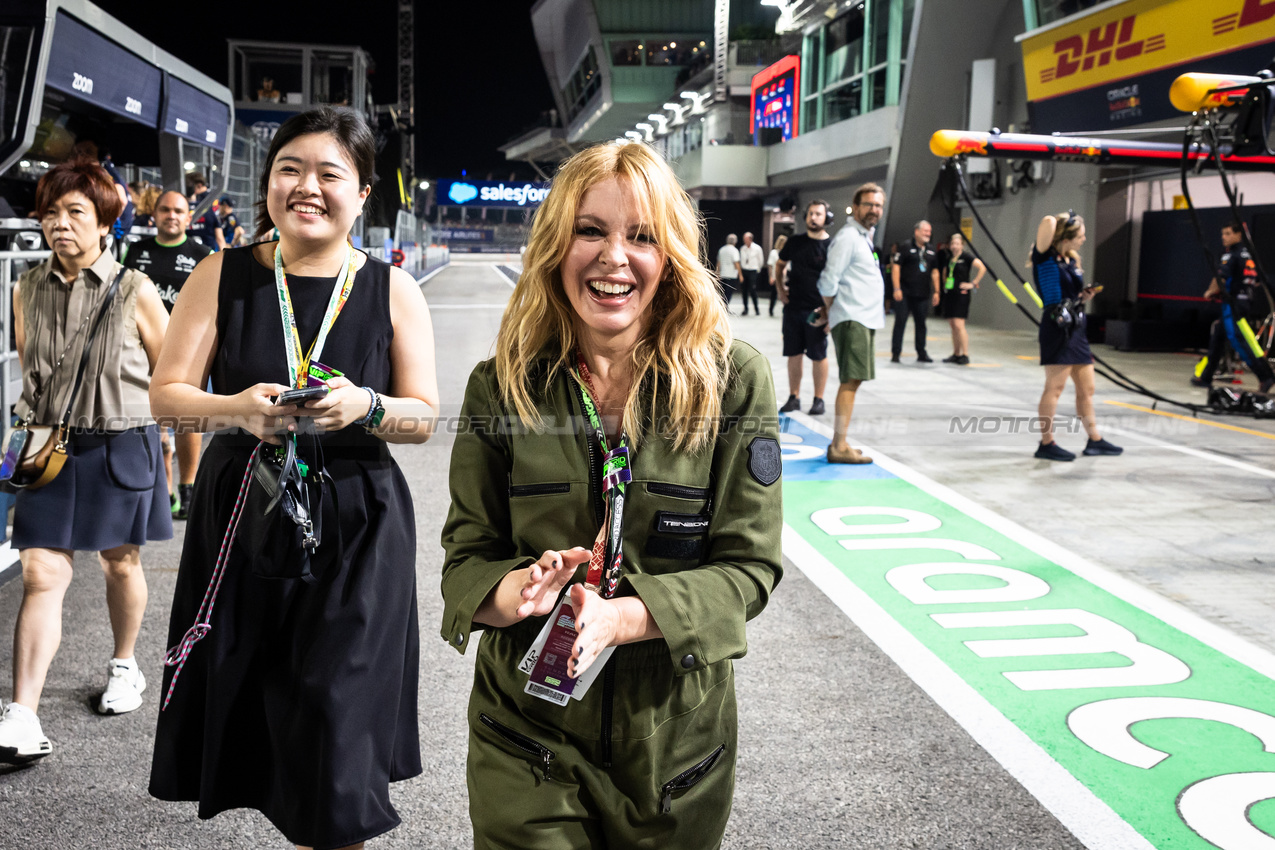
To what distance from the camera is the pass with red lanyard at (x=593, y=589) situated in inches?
59.9

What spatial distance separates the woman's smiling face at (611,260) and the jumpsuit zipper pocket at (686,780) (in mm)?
739

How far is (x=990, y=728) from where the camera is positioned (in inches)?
145

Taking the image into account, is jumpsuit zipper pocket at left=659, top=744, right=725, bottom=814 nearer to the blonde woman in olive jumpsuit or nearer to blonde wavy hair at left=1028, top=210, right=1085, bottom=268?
the blonde woman in olive jumpsuit

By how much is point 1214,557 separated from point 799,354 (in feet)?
16.4

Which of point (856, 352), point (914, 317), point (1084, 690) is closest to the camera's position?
point (1084, 690)

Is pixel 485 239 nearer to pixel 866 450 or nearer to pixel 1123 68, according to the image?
pixel 1123 68

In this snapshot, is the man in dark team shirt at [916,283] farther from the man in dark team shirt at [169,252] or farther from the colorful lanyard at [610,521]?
the colorful lanyard at [610,521]

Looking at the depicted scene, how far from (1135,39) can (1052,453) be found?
9.35 meters

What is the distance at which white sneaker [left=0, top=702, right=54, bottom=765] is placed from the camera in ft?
10.5

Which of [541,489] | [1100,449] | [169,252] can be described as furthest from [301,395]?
[1100,449]

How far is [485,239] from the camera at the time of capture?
302 ft

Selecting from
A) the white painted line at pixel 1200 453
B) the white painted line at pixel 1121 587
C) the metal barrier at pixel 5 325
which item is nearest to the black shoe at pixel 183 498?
the metal barrier at pixel 5 325

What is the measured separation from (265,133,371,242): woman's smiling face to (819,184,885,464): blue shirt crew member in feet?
19.2

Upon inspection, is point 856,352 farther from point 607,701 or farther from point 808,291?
point 607,701
